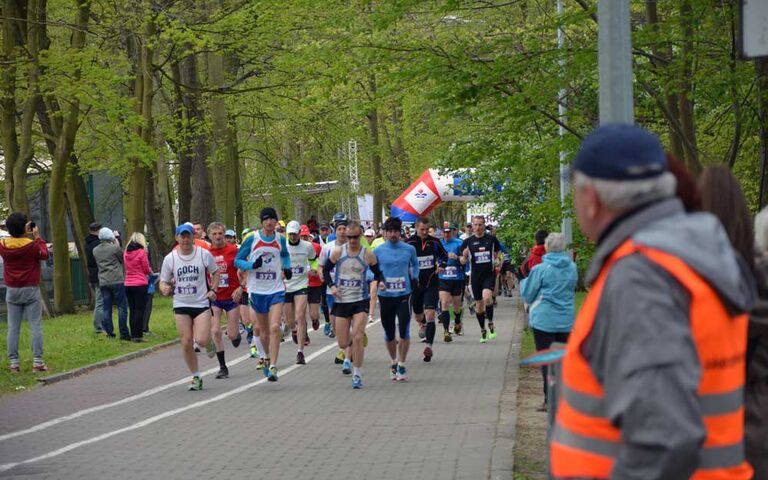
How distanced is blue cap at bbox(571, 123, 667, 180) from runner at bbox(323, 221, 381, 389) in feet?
41.4

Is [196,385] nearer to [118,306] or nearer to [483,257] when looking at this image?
[118,306]

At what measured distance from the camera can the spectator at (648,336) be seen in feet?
9.05

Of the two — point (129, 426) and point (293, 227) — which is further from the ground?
point (293, 227)

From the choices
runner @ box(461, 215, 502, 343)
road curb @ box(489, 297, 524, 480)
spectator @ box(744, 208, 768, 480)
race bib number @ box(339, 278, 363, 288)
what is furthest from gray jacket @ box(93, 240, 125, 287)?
spectator @ box(744, 208, 768, 480)

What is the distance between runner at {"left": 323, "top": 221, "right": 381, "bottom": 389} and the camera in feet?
52.0

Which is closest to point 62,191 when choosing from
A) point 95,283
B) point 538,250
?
point 95,283

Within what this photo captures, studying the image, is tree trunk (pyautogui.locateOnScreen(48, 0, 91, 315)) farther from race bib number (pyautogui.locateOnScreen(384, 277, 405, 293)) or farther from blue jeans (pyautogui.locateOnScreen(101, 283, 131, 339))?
race bib number (pyautogui.locateOnScreen(384, 277, 405, 293))

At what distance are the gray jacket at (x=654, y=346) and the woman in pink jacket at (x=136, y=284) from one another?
20.1 m

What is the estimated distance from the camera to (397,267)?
16625 mm

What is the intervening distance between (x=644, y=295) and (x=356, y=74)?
13052 millimetres

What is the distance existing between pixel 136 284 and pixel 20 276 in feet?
17.4

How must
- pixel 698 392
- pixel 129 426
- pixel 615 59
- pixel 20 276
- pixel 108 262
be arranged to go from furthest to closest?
pixel 108 262, pixel 20 276, pixel 129 426, pixel 615 59, pixel 698 392

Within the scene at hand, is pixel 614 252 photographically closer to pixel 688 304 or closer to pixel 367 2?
pixel 688 304

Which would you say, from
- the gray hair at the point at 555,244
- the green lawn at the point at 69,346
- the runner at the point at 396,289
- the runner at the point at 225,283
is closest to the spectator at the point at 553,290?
the gray hair at the point at 555,244
